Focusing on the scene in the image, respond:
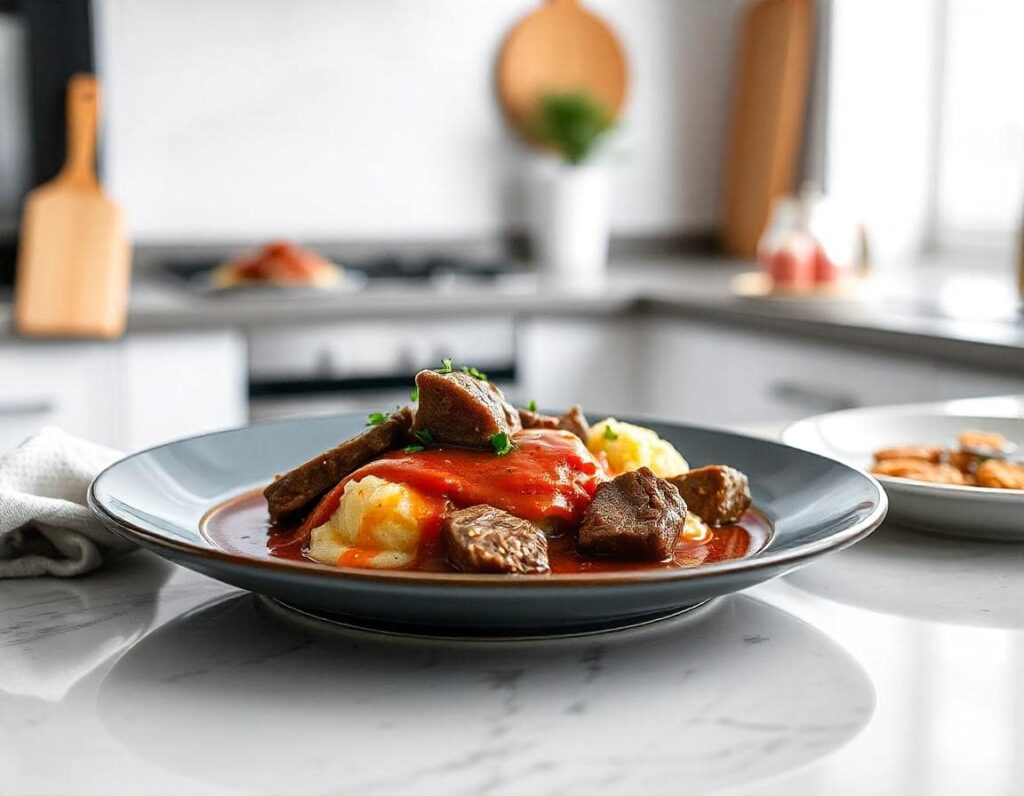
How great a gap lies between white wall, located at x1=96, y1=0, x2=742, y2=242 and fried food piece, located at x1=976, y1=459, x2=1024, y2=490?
8.51ft

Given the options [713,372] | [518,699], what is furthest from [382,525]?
[713,372]

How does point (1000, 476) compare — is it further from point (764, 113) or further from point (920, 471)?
point (764, 113)

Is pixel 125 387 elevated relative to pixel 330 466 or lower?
lower

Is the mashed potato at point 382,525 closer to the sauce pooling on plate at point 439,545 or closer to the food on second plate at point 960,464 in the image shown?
the sauce pooling on plate at point 439,545

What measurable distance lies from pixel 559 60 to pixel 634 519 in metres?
3.04

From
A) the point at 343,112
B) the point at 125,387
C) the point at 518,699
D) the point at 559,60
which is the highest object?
the point at 559,60

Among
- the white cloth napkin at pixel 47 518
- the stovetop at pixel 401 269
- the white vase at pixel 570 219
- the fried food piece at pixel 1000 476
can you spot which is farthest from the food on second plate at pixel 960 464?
the white vase at pixel 570 219

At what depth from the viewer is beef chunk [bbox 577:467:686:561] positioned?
0.73 meters

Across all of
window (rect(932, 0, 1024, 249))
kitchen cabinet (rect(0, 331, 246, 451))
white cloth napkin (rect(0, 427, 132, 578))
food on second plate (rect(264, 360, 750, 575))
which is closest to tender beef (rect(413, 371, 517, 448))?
food on second plate (rect(264, 360, 750, 575))

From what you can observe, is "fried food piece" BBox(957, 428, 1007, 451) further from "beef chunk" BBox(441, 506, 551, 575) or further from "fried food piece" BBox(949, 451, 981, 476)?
"beef chunk" BBox(441, 506, 551, 575)

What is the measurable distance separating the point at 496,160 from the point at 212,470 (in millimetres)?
2718

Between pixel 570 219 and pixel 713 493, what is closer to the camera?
pixel 713 493

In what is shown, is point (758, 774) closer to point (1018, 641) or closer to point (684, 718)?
point (684, 718)

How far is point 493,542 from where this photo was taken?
0.68 meters
